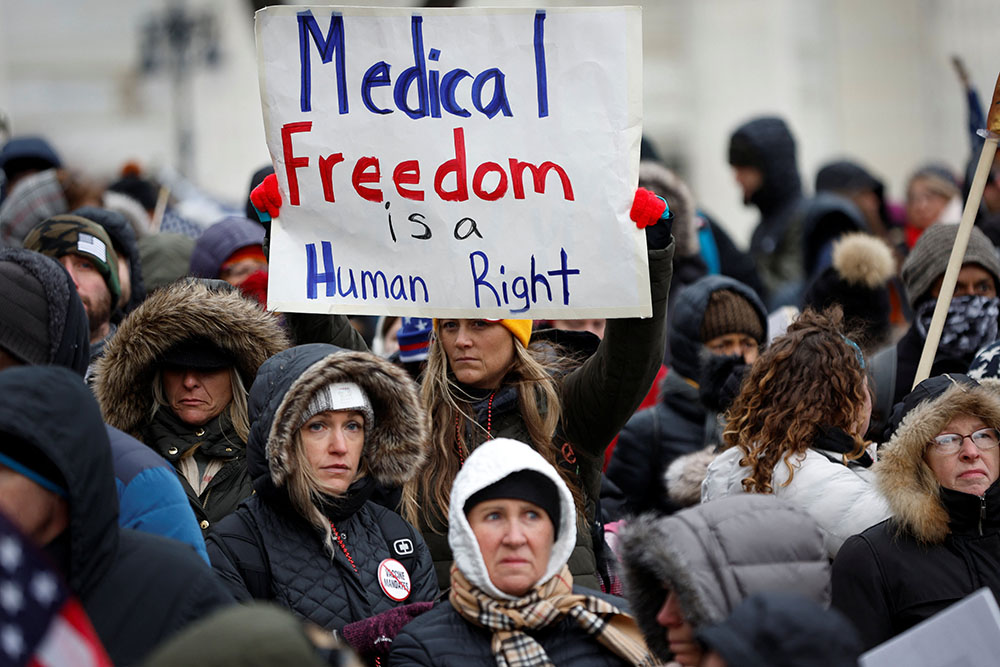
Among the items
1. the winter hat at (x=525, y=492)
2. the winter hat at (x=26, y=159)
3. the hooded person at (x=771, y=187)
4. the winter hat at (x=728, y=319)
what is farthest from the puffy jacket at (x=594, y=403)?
the winter hat at (x=26, y=159)

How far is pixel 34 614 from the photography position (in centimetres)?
275

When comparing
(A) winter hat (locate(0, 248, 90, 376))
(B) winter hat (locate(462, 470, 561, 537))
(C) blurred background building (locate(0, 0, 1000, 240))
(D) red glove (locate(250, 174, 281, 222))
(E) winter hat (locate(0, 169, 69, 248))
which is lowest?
(C) blurred background building (locate(0, 0, 1000, 240))

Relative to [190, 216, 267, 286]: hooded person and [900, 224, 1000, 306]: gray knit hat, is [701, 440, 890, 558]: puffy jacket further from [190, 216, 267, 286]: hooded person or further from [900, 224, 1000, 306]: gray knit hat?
[190, 216, 267, 286]: hooded person

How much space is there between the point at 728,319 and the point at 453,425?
5.73 feet

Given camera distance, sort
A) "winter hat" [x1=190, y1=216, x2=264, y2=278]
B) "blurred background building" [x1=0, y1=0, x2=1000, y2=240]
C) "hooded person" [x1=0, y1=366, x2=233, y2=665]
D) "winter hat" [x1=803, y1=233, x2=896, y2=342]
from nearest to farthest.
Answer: "hooded person" [x1=0, y1=366, x2=233, y2=665]
"winter hat" [x1=190, y1=216, x2=264, y2=278]
"winter hat" [x1=803, y1=233, x2=896, y2=342]
"blurred background building" [x1=0, y1=0, x2=1000, y2=240]

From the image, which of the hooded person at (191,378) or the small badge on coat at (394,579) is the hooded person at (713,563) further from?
the hooded person at (191,378)

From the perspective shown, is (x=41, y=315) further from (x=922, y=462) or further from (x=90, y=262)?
(x=922, y=462)

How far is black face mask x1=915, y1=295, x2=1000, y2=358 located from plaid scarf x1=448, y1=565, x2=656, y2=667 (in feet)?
8.45

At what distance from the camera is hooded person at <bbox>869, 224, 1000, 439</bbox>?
5.85 metres

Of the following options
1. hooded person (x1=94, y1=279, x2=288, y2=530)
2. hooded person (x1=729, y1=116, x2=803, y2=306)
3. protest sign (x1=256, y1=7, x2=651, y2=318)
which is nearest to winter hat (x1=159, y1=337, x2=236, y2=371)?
hooded person (x1=94, y1=279, x2=288, y2=530)

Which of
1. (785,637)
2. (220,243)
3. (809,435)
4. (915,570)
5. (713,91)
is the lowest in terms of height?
(713,91)

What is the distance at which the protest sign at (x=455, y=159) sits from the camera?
4547mm

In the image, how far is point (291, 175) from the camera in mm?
4770

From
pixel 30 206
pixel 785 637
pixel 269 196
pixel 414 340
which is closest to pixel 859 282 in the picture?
pixel 414 340
